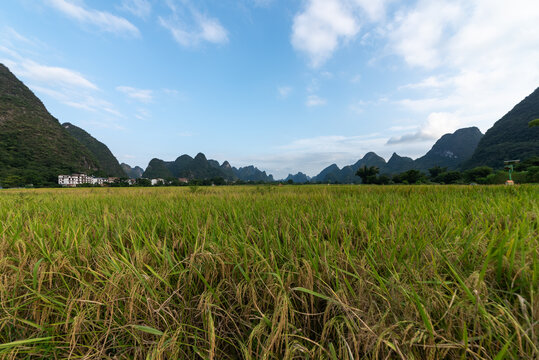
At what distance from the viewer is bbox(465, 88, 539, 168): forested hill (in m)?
55.5

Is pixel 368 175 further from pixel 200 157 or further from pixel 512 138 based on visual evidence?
pixel 200 157

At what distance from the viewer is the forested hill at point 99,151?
93.8 meters

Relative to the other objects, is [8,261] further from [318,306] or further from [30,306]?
[318,306]

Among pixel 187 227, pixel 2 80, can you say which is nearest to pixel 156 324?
pixel 187 227

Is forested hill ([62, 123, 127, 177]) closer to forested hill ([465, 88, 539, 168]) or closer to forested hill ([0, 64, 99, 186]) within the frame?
forested hill ([0, 64, 99, 186])

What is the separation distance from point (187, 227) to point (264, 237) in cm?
77

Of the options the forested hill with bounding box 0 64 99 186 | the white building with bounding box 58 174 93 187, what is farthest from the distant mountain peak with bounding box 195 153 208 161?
the white building with bounding box 58 174 93 187

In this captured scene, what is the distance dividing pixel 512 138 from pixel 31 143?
149m

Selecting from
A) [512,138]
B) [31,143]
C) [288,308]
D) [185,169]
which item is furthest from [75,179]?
[512,138]

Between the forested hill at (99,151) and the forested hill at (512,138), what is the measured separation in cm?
14677

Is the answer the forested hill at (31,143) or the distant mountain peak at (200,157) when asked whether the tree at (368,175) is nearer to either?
the forested hill at (31,143)

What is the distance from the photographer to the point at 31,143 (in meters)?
52.4

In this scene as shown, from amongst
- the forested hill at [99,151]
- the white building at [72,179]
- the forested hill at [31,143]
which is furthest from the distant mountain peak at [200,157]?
the white building at [72,179]

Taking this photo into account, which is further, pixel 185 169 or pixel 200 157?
pixel 200 157
